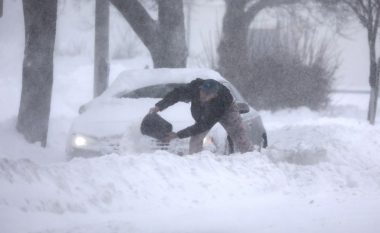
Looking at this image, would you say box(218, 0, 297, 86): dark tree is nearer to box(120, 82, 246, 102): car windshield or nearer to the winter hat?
box(120, 82, 246, 102): car windshield

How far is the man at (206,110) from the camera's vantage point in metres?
6.68

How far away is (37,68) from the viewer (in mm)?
10039

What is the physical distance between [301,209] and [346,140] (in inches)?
163

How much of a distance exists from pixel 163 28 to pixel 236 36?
5.37m

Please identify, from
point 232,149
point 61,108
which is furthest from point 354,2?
point 61,108

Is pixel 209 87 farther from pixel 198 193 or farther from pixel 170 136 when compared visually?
pixel 198 193

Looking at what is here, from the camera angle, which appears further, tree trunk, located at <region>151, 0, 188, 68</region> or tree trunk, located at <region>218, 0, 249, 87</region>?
tree trunk, located at <region>218, 0, 249, 87</region>

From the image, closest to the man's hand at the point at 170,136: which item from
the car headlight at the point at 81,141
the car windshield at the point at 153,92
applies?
the car headlight at the point at 81,141

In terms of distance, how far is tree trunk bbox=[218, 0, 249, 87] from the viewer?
16.4 m

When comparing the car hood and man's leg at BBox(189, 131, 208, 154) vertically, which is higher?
the car hood

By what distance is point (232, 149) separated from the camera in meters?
7.66

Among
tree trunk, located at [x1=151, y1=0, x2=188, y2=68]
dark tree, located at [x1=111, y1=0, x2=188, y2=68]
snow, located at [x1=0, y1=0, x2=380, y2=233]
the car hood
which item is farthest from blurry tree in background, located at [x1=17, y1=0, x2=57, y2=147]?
snow, located at [x1=0, y1=0, x2=380, y2=233]

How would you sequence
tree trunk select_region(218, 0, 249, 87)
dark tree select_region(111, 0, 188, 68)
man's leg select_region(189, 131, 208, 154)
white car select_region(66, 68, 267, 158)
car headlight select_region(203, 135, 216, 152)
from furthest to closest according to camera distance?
tree trunk select_region(218, 0, 249, 87), dark tree select_region(111, 0, 188, 68), car headlight select_region(203, 135, 216, 152), white car select_region(66, 68, 267, 158), man's leg select_region(189, 131, 208, 154)

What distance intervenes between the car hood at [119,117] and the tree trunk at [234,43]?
27.2 feet
